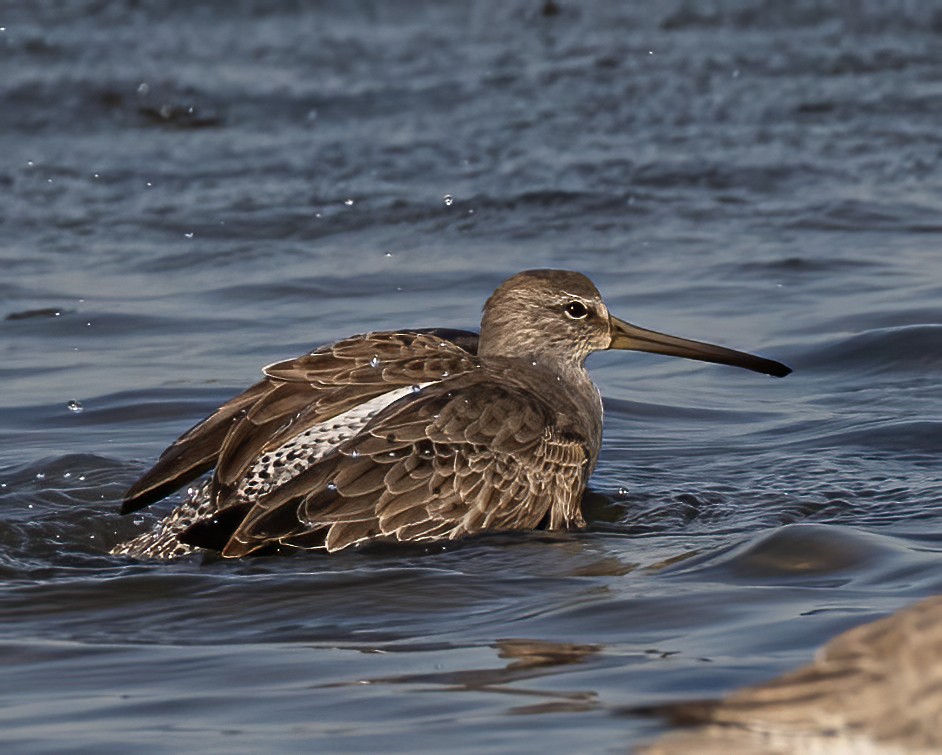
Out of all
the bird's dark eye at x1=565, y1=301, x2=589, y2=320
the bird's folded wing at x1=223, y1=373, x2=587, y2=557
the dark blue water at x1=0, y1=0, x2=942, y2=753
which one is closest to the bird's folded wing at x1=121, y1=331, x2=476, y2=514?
the bird's folded wing at x1=223, y1=373, x2=587, y2=557

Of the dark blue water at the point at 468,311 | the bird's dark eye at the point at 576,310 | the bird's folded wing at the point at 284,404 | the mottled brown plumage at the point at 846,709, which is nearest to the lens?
the mottled brown plumage at the point at 846,709

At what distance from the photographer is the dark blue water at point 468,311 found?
472cm

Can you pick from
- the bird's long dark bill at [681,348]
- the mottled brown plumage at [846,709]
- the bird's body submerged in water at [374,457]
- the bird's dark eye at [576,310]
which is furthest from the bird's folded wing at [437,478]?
the mottled brown plumage at [846,709]

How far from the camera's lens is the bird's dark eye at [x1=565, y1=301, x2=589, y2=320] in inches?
270

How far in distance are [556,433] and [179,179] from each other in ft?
19.0

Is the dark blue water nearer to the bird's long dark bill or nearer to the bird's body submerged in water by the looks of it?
the bird's body submerged in water

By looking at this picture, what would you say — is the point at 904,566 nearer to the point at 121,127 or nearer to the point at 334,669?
the point at 334,669

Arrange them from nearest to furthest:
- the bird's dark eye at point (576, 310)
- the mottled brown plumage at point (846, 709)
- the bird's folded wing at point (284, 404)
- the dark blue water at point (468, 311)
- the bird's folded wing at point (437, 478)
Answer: the mottled brown plumage at point (846, 709)
the dark blue water at point (468, 311)
the bird's folded wing at point (437, 478)
the bird's folded wing at point (284, 404)
the bird's dark eye at point (576, 310)

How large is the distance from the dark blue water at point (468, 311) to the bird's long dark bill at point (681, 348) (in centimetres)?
33

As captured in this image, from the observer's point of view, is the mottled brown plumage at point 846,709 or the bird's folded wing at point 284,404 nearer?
the mottled brown plumage at point 846,709

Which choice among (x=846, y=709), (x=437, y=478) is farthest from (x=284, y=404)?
(x=846, y=709)

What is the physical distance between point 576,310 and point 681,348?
0.38 meters

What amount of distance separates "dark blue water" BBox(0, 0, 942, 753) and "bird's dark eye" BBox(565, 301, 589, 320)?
0.55m

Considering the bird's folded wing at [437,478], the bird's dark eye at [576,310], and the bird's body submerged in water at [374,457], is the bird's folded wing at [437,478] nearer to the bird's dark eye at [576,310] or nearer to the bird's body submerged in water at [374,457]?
the bird's body submerged in water at [374,457]
